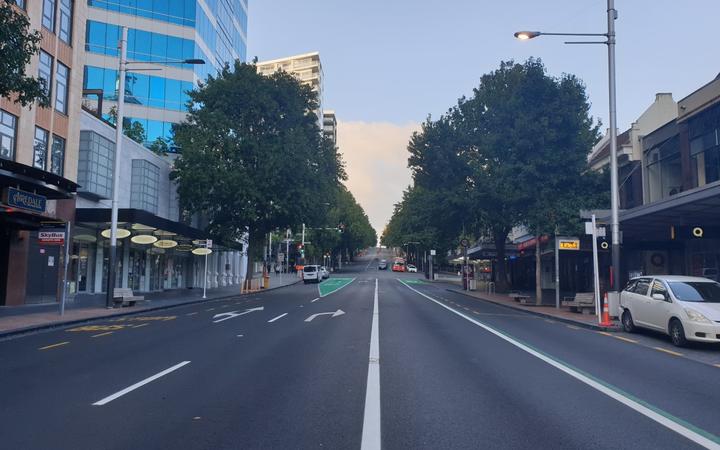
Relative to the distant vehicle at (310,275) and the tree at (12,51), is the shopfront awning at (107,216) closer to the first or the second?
the tree at (12,51)

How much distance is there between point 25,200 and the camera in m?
19.7

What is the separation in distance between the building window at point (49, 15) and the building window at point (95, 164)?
17.8 ft

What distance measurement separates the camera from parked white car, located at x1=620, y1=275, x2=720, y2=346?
12.5 m

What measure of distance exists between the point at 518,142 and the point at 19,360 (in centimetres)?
2266

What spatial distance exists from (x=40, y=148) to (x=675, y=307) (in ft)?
81.1

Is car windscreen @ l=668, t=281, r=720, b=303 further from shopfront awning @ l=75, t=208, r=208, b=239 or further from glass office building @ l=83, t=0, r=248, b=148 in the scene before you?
glass office building @ l=83, t=0, r=248, b=148

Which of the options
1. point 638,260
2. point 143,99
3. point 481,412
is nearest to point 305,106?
point 143,99

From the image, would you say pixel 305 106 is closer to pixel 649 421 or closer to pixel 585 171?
pixel 585 171

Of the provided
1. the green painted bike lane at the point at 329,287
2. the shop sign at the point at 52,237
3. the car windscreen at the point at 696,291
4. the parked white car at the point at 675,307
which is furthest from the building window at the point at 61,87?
the car windscreen at the point at 696,291

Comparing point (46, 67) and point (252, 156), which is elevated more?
point (46, 67)

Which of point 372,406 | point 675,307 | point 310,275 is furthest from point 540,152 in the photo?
point 310,275

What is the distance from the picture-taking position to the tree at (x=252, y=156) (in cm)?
3603

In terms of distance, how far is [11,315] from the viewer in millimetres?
19422

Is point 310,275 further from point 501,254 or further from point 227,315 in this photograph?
point 227,315
